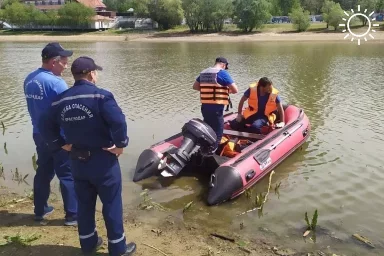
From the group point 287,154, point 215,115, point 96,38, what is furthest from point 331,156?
point 96,38

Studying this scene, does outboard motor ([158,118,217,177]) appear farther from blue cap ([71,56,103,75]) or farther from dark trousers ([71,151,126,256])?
blue cap ([71,56,103,75])

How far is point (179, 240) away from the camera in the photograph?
3959mm

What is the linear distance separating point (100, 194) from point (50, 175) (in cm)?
103

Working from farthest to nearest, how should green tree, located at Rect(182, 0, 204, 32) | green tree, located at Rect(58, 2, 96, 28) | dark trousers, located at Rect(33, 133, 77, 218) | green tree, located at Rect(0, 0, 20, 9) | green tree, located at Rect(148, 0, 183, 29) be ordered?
green tree, located at Rect(0, 0, 20, 9)
green tree, located at Rect(58, 2, 96, 28)
green tree, located at Rect(148, 0, 183, 29)
green tree, located at Rect(182, 0, 204, 32)
dark trousers, located at Rect(33, 133, 77, 218)

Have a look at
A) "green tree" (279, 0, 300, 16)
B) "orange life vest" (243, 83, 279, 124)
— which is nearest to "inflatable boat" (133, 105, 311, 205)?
"orange life vest" (243, 83, 279, 124)

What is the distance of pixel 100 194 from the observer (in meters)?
3.22

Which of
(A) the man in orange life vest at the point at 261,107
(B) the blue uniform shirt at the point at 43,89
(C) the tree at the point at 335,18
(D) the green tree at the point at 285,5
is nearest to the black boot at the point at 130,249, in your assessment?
(B) the blue uniform shirt at the point at 43,89

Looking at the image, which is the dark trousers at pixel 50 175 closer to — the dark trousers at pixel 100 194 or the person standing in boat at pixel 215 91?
the dark trousers at pixel 100 194

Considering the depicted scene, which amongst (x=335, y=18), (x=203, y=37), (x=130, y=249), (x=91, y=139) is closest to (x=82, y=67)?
(x=91, y=139)

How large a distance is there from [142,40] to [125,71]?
27.1 m

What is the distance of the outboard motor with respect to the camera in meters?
5.34

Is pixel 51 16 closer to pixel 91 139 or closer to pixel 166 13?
pixel 166 13

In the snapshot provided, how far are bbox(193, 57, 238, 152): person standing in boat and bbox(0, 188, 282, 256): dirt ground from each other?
1645 mm

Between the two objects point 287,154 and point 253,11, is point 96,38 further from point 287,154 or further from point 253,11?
point 287,154
